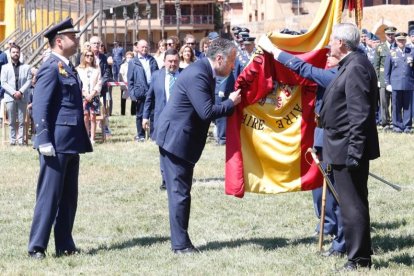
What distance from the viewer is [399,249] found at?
32.1ft

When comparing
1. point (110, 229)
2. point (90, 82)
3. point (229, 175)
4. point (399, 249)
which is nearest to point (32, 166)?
point (90, 82)

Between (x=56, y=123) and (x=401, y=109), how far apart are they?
13.7m

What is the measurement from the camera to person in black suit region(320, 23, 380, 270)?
27.4ft

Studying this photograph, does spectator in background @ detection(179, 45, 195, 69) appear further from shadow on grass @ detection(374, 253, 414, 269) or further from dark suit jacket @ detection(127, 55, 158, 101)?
shadow on grass @ detection(374, 253, 414, 269)

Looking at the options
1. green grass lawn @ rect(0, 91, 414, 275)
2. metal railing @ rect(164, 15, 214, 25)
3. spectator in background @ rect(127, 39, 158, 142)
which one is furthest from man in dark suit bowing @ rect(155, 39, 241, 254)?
metal railing @ rect(164, 15, 214, 25)

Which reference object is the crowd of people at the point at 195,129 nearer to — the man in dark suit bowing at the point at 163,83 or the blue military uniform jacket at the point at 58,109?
the blue military uniform jacket at the point at 58,109

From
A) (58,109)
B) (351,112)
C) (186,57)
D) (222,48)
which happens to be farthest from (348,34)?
(186,57)

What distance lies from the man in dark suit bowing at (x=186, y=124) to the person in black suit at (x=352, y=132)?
1204 mm

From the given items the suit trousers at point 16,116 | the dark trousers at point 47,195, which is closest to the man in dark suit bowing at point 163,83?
the dark trousers at point 47,195

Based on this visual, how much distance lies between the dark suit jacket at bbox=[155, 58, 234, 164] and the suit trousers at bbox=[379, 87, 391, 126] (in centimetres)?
1367

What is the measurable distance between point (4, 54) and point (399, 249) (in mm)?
16627

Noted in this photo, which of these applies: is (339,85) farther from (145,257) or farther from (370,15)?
(370,15)

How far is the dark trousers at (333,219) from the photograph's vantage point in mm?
9430

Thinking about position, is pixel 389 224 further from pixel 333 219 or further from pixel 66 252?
pixel 66 252
